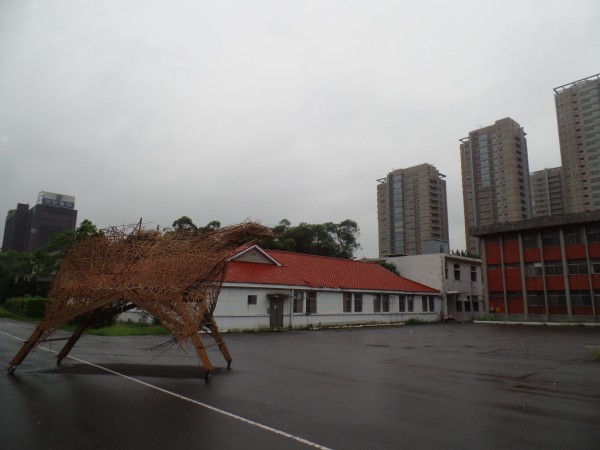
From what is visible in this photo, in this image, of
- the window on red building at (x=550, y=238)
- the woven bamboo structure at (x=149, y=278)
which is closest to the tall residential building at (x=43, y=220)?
the window on red building at (x=550, y=238)

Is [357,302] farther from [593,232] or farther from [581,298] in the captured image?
[593,232]

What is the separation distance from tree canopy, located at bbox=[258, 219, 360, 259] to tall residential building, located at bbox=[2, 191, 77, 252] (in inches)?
2706

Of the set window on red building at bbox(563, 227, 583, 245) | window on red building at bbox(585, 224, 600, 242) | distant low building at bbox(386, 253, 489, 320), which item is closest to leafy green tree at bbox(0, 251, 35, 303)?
distant low building at bbox(386, 253, 489, 320)

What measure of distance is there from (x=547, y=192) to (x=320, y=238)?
5185 cm

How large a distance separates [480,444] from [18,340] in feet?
58.3

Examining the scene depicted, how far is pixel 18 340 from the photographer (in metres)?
16.4

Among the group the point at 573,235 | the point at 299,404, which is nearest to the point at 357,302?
the point at 573,235

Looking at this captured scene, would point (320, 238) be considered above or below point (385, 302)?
above

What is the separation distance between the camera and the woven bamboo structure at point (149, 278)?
848cm

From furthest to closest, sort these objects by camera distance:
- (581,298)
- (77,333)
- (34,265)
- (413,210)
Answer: (413,210) < (34,265) < (581,298) < (77,333)

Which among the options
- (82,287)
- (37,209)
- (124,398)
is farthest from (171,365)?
(37,209)

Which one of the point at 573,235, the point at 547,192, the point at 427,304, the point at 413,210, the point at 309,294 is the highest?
the point at 547,192

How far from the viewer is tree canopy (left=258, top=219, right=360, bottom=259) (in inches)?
2031

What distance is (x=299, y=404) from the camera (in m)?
6.60
